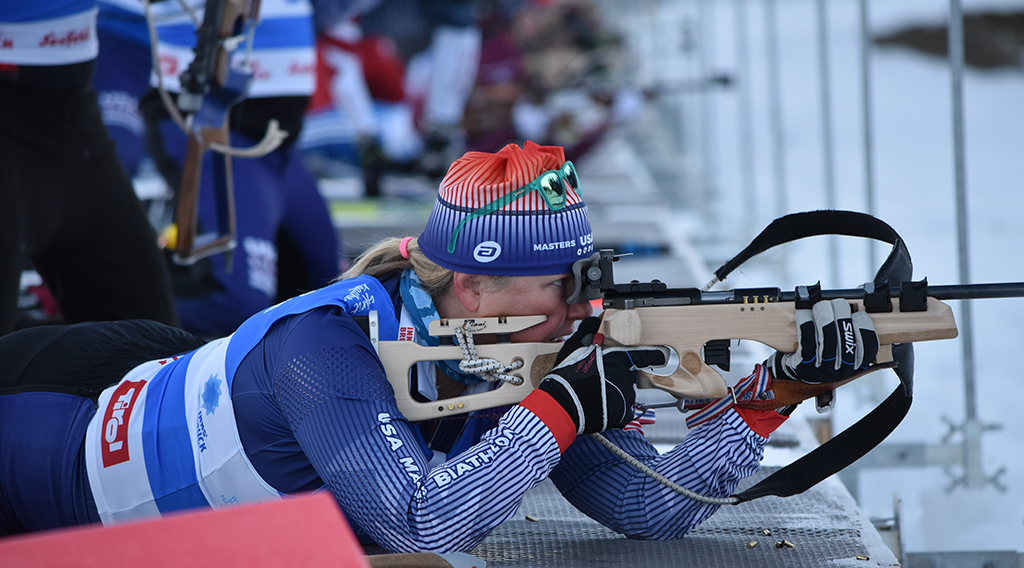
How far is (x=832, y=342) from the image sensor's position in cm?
151

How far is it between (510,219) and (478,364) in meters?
0.23

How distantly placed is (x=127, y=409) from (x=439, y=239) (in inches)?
22.8

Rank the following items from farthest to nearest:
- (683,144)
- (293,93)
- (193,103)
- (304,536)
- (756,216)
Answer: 1. (683,144)
2. (756,216)
3. (293,93)
4. (193,103)
5. (304,536)

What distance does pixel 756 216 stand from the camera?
6.46 metres

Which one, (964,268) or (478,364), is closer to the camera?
(478,364)

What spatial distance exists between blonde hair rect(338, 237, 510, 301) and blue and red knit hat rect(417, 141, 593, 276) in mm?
28

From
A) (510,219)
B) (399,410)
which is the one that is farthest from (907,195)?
(399,410)

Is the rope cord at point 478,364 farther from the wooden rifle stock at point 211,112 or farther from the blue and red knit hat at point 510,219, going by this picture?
the wooden rifle stock at point 211,112

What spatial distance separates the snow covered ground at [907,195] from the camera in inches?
110

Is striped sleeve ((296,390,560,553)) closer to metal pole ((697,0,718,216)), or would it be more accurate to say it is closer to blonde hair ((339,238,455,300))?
blonde hair ((339,238,455,300))

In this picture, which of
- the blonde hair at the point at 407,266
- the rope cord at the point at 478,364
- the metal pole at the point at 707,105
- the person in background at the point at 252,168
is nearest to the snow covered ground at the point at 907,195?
the metal pole at the point at 707,105

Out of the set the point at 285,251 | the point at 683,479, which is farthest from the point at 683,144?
the point at 683,479

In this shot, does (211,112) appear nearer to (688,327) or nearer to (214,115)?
(214,115)

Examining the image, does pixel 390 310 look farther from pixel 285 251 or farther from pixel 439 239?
pixel 285 251
